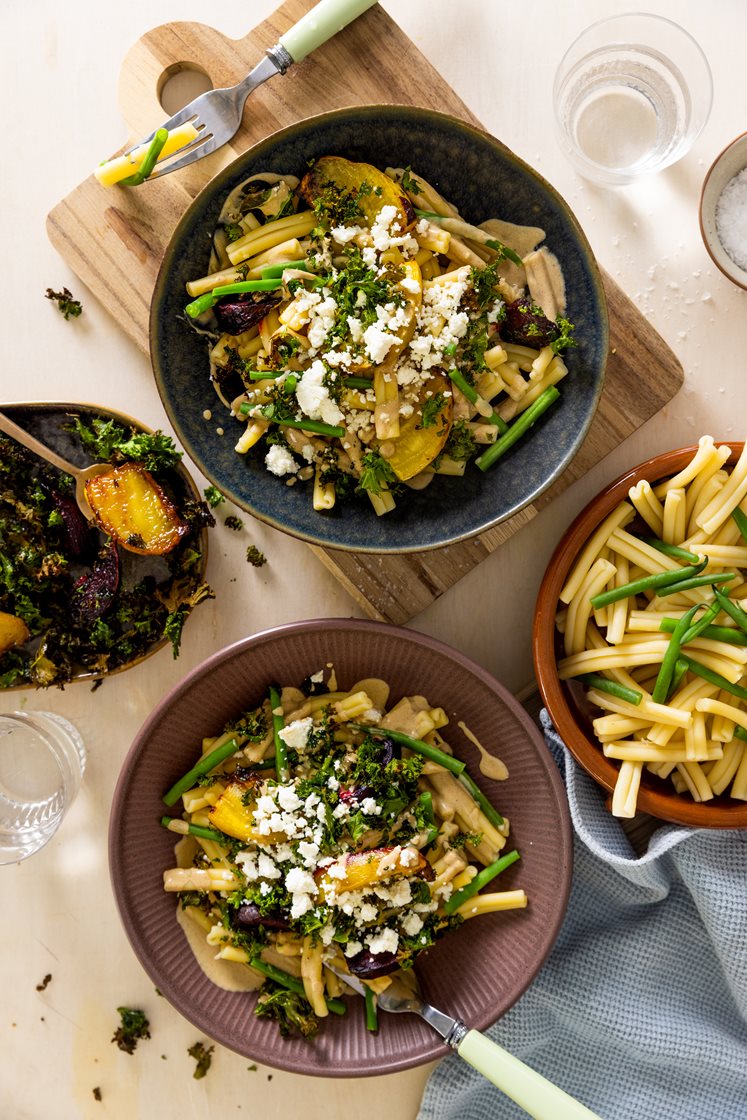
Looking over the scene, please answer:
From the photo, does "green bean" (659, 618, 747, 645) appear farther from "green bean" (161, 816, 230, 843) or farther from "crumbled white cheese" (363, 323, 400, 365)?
"green bean" (161, 816, 230, 843)

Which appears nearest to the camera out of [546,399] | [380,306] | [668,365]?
[380,306]

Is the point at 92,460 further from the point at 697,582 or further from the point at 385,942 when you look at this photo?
the point at 697,582

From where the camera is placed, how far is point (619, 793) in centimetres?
218

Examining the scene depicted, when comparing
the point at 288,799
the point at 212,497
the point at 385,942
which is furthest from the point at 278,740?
the point at 212,497

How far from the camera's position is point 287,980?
2291 mm

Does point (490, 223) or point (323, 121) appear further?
point (490, 223)

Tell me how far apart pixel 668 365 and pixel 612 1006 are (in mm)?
1694

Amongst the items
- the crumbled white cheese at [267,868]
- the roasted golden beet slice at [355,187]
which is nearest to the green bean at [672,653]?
the crumbled white cheese at [267,868]

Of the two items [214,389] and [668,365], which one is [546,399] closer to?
[668,365]

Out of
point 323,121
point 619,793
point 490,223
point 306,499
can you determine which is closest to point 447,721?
point 619,793

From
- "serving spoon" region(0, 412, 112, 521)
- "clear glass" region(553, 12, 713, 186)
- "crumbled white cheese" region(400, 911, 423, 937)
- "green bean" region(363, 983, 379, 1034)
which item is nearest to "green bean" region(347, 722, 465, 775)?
"crumbled white cheese" region(400, 911, 423, 937)

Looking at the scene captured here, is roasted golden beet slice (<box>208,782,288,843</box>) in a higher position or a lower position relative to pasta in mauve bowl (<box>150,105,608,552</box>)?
lower

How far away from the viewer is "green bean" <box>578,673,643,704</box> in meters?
2.18

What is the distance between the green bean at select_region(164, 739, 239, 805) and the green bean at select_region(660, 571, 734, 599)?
1154 millimetres
